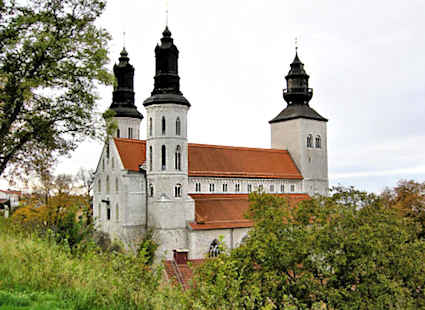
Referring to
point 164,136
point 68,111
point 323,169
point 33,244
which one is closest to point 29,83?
point 68,111

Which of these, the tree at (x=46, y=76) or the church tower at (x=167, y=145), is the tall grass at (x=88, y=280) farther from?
the church tower at (x=167, y=145)

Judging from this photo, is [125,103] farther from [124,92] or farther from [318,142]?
[318,142]

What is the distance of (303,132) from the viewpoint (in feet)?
153

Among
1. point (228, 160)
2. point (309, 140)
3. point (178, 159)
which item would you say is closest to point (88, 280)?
point (178, 159)

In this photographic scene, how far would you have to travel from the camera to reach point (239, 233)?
35000 millimetres

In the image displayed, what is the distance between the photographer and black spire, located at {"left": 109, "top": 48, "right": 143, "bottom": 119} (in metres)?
44.8

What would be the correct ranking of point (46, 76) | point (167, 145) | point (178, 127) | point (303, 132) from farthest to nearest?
point (303, 132) → point (178, 127) → point (167, 145) → point (46, 76)

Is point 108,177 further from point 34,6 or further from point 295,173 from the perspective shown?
point 34,6

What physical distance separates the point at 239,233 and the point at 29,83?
25636 millimetres

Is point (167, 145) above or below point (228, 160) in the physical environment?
above

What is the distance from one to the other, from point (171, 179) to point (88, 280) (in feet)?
87.0

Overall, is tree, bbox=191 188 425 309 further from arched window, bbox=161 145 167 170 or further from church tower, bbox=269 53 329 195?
church tower, bbox=269 53 329 195

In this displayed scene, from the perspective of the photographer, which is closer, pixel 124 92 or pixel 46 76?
pixel 46 76

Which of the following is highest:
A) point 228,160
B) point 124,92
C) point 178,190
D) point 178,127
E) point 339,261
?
point 124,92
